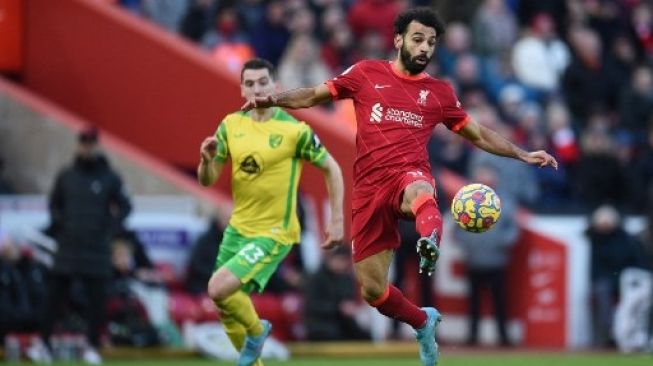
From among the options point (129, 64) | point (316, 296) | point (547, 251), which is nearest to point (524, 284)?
point (547, 251)

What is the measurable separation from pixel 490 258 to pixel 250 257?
7580 millimetres

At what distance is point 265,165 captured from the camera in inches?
564

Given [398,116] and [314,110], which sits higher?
[314,110]

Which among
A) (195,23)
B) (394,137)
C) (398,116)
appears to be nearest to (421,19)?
(398,116)

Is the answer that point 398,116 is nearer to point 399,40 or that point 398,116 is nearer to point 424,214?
point 399,40

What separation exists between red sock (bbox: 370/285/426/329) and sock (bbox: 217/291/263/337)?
1.16 metres

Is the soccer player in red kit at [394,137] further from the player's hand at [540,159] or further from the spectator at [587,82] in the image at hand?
the spectator at [587,82]

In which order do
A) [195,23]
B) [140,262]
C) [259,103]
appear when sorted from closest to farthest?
[259,103] → [140,262] → [195,23]

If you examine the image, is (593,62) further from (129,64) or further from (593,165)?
(129,64)

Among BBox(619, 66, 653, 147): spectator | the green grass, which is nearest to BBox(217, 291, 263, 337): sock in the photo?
the green grass

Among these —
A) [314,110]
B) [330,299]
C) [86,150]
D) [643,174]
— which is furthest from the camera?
[643,174]

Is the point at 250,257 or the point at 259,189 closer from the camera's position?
the point at 250,257

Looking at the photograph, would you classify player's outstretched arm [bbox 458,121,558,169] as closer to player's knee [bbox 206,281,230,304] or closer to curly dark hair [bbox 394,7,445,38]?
curly dark hair [bbox 394,7,445,38]

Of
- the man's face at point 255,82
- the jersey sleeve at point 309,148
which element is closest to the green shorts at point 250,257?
the jersey sleeve at point 309,148
